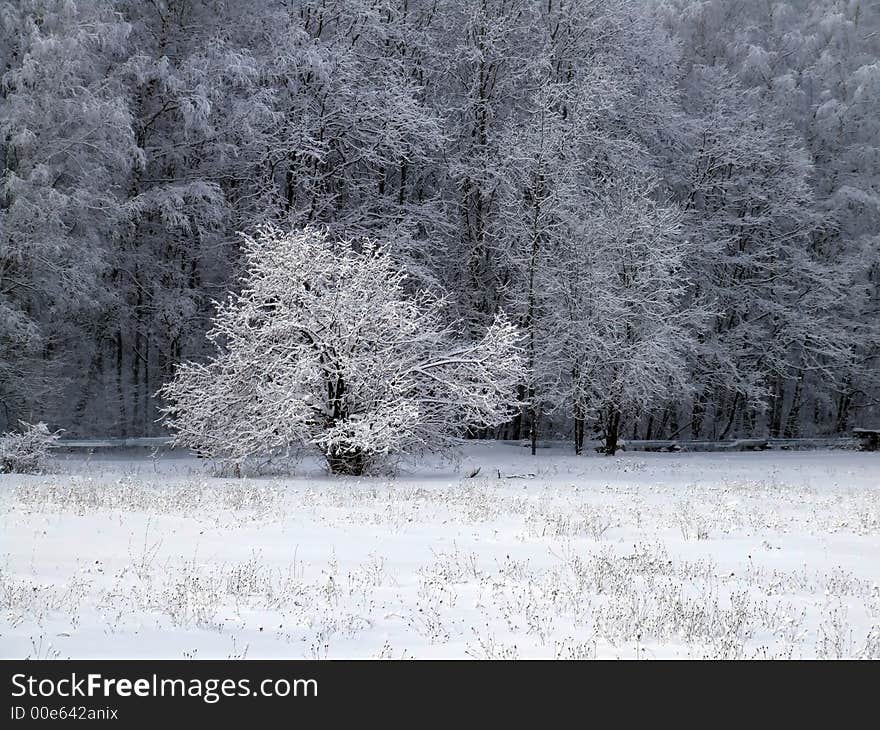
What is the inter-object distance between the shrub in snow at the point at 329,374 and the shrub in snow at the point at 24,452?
2.46m

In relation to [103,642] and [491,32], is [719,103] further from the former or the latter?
[103,642]

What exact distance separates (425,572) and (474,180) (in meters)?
21.3

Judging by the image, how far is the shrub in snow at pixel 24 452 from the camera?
1756 centimetres

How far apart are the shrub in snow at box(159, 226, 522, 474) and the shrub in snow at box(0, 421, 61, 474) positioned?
2463 millimetres

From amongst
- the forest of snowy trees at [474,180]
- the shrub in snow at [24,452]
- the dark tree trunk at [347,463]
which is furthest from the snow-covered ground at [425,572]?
the forest of snowy trees at [474,180]

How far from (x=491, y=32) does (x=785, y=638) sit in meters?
24.9

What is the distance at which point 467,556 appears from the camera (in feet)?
30.6

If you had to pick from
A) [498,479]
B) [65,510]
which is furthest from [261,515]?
[498,479]

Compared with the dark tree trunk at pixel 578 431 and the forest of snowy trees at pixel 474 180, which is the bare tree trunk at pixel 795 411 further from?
the dark tree trunk at pixel 578 431

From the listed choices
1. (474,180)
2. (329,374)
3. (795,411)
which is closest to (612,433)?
(474,180)

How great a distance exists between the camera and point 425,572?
846 centimetres

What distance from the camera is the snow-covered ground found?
6266mm

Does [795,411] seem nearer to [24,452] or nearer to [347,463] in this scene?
[347,463]

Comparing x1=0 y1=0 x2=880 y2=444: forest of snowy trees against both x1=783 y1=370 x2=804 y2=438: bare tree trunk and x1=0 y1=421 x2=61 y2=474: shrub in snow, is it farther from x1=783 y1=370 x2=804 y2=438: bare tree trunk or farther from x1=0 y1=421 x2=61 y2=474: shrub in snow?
x1=0 y1=421 x2=61 y2=474: shrub in snow
